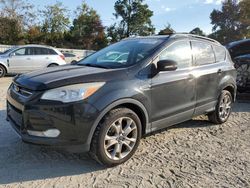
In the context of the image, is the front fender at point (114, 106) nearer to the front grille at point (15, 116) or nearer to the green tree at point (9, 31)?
the front grille at point (15, 116)

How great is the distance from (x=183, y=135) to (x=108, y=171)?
1.93 meters

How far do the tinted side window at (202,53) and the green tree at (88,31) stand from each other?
44.1 metres

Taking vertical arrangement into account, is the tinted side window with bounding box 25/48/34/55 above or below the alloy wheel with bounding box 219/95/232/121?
above

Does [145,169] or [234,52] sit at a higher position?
[234,52]

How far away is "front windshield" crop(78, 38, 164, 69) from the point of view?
489 centimetres

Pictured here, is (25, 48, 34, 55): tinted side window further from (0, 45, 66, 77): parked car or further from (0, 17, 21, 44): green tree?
(0, 17, 21, 44): green tree

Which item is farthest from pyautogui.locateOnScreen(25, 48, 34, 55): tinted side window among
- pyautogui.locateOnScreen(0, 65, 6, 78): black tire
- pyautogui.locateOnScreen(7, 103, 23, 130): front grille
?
pyautogui.locateOnScreen(7, 103, 23, 130): front grille

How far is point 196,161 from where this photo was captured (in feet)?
15.1

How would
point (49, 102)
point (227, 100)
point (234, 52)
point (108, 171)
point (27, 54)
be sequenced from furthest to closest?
1. point (27, 54)
2. point (234, 52)
3. point (227, 100)
4. point (108, 171)
5. point (49, 102)

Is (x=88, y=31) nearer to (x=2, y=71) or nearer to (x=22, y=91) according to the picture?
(x=2, y=71)

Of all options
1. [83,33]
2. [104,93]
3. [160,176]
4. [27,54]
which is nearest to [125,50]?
[104,93]

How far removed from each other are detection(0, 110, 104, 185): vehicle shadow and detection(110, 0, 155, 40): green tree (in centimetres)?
4959

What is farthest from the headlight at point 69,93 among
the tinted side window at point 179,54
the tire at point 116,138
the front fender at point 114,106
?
the tinted side window at point 179,54

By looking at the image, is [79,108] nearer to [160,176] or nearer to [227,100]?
[160,176]
